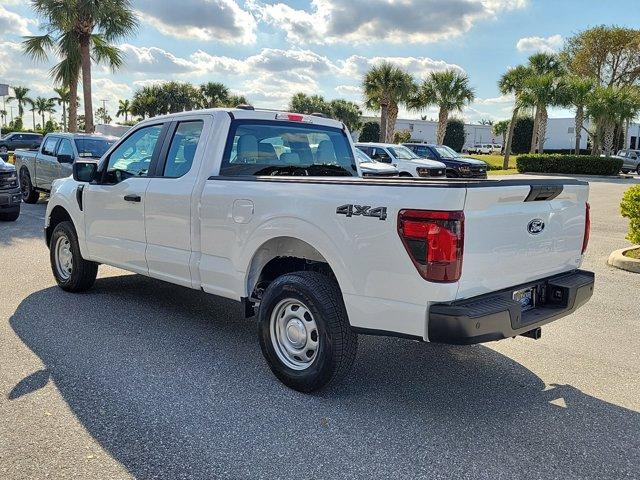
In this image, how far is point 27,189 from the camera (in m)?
15.6

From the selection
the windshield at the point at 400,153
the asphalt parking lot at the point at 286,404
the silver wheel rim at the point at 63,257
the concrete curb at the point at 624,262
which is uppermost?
the windshield at the point at 400,153

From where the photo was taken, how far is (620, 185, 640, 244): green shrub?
8.54 meters

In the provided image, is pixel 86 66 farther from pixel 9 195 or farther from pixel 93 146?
pixel 9 195

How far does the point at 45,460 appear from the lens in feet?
10.0

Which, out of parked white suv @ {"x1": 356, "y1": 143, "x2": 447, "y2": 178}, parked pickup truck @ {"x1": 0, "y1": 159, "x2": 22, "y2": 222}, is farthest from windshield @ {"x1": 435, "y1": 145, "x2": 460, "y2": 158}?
parked pickup truck @ {"x1": 0, "y1": 159, "x2": 22, "y2": 222}

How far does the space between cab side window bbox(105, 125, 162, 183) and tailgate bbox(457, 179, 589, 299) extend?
3.20m

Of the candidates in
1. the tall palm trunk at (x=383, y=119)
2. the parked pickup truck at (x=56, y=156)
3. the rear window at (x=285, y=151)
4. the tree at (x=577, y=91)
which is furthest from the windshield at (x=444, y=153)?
the rear window at (x=285, y=151)

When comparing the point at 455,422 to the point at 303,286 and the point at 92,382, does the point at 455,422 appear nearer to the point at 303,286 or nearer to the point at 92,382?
the point at 303,286

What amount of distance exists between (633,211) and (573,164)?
3015 cm

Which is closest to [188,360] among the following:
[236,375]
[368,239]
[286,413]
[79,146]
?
[236,375]

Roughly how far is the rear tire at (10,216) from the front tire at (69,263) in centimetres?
622

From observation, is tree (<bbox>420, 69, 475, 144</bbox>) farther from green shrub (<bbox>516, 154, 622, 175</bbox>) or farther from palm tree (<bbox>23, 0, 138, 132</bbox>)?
palm tree (<bbox>23, 0, 138, 132</bbox>)

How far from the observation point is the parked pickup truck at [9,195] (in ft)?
38.9

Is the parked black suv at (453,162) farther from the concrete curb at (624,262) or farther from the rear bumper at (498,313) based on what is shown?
the rear bumper at (498,313)
